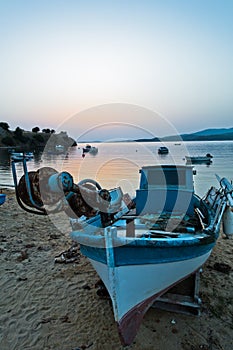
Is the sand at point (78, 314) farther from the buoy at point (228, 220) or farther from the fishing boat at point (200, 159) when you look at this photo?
the fishing boat at point (200, 159)

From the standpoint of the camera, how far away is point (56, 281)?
5520 millimetres

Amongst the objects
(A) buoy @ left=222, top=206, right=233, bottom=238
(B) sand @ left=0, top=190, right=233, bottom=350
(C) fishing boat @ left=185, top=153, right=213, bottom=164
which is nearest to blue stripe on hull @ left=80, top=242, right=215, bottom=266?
(B) sand @ left=0, top=190, right=233, bottom=350

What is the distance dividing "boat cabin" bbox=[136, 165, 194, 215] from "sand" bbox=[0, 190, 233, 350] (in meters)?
1.69

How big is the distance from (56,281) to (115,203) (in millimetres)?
2920

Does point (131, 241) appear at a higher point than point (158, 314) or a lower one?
higher

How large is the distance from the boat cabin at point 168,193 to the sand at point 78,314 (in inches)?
66.5

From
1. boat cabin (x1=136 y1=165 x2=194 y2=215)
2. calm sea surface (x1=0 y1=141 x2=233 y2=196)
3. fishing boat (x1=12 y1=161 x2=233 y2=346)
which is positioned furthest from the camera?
calm sea surface (x1=0 y1=141 x2=233 y2=196)

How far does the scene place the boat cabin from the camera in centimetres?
Result: 620

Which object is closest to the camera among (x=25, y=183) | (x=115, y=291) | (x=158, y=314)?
(x=25, y=183)

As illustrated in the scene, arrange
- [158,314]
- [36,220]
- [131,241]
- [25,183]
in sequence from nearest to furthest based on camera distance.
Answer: [25,183] → [131,241] → [158,314] → [36,220]

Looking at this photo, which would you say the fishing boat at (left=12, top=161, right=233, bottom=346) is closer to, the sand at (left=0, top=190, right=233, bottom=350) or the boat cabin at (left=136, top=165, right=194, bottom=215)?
the sand at (left=0, top=190, right=233, bottom=350)

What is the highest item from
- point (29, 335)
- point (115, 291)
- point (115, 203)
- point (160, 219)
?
point (115, 203)

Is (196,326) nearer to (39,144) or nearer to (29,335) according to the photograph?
(29,335)

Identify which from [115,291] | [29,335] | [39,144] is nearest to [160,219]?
[115,291]
